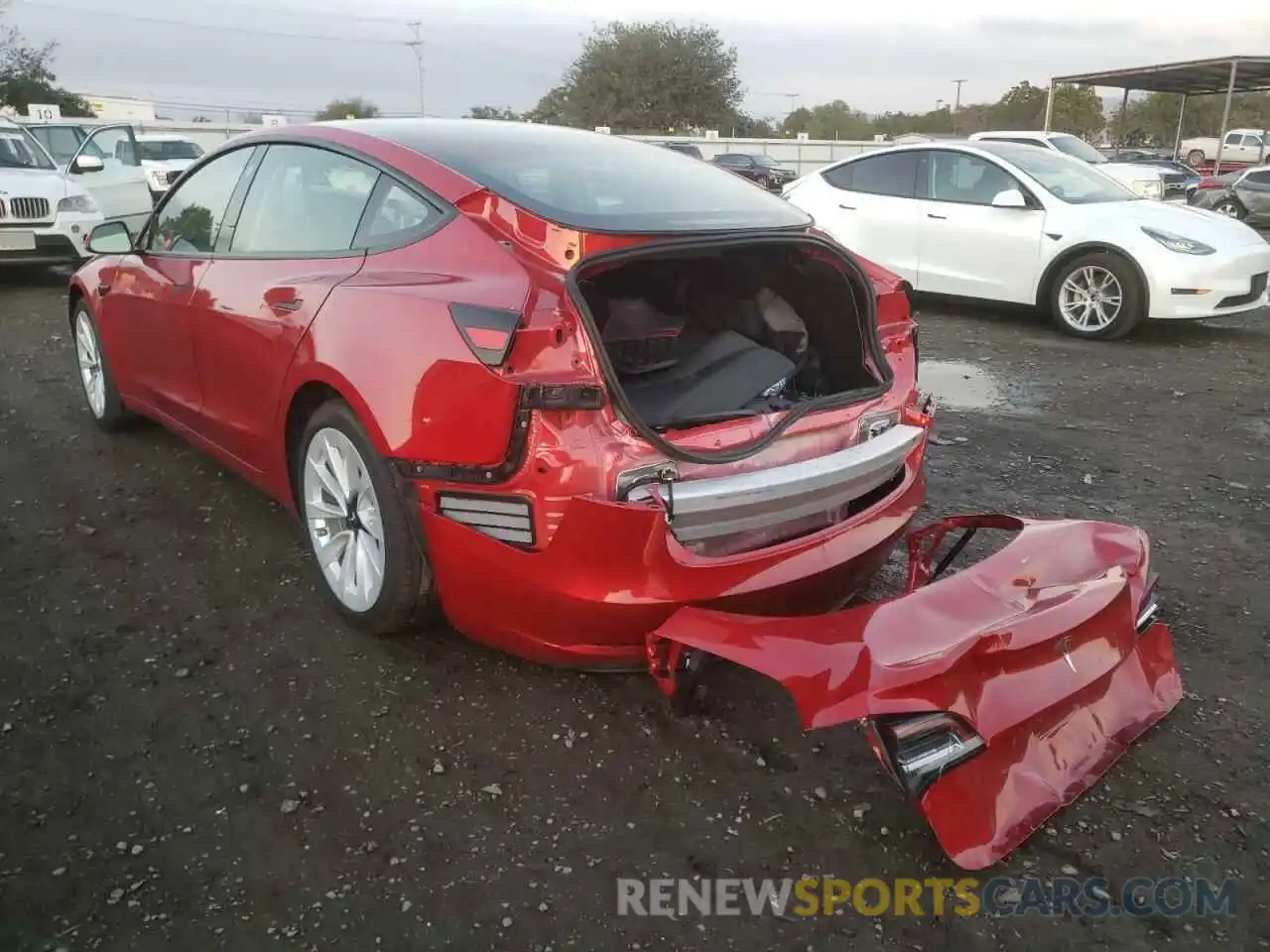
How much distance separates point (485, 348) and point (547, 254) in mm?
319

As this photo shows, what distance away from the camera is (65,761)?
2666mm

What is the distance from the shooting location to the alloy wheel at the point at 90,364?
5188mm

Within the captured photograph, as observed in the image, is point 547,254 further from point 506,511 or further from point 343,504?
point 343,504

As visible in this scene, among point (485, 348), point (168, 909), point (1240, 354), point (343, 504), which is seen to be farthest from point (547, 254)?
point (1240, 354)

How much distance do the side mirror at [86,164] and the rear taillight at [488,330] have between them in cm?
1125

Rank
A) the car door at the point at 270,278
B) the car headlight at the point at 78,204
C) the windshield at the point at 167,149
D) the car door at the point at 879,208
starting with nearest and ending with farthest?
1. the car door at the point at 270,278
2. the car door at the point at 879,208
3. the car headlight at the point at 78,204
4. the windshield at the point at 167,149

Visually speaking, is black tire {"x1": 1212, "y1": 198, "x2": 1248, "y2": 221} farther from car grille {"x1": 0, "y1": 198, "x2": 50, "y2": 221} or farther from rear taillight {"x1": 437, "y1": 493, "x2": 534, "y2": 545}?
rear taillight {"x1": 437, "y1": 493, "x2": 534, "y2": 545}

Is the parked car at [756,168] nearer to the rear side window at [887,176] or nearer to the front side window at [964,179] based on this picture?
the rear side window at [887,176]

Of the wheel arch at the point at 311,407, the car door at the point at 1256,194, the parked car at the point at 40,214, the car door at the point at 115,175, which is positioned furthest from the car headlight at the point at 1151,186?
the wheel arch at the point at 311,407

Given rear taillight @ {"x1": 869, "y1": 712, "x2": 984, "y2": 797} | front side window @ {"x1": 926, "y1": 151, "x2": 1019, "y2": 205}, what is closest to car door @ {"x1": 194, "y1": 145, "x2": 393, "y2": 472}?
rear taillight @ {"x1": 869, "y1": 712, "x2": 984, "y2": 797}

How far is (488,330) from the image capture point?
259cm

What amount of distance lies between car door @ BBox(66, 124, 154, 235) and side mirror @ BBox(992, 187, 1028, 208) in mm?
8952

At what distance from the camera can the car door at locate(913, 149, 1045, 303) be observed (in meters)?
8.34

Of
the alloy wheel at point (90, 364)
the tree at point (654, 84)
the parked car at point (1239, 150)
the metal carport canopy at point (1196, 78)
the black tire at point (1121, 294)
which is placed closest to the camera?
the alloy wheel at point (90, 364)
